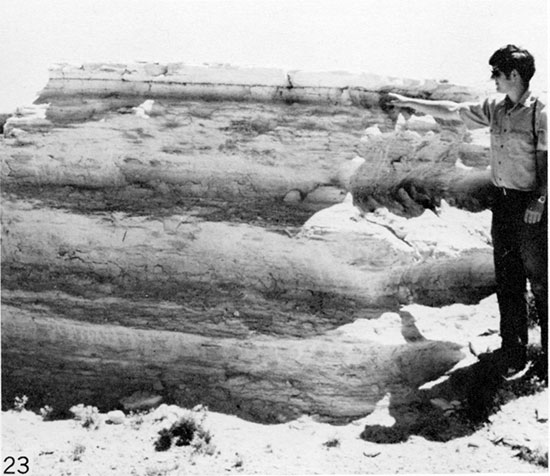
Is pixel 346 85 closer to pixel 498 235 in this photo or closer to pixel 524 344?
pixel 498 235

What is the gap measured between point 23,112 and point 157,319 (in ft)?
8.00

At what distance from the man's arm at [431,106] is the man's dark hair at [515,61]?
54cm

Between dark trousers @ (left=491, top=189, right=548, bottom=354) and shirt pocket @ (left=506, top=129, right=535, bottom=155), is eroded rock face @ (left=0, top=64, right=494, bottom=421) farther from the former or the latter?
shirt pocket @ (left=506, top=129, right=535, bottom=155)

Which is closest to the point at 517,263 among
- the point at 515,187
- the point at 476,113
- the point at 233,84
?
the point at 515,187

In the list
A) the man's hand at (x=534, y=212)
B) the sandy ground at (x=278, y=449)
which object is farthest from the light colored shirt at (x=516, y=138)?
the sandy ground at (x=278, y=449)

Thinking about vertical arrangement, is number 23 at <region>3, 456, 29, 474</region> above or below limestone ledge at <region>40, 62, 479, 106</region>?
below

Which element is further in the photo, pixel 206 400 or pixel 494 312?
pixel 494 312

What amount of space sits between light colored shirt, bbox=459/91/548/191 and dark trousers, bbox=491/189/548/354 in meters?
0.14

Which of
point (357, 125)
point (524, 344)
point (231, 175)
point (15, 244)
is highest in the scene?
point (357, 125)

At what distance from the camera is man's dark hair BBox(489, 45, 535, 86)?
17.6 ft

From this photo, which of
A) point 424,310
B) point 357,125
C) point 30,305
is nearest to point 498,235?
point 424,310

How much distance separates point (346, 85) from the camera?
246 inches

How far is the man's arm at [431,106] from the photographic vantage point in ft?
19.4

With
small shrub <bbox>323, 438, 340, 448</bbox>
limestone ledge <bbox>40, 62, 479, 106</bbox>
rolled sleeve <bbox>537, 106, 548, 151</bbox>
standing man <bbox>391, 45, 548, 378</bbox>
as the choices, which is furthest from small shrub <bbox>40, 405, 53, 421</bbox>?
rolled sleeve <bbox>537, 106, 548, 151</bbox>
